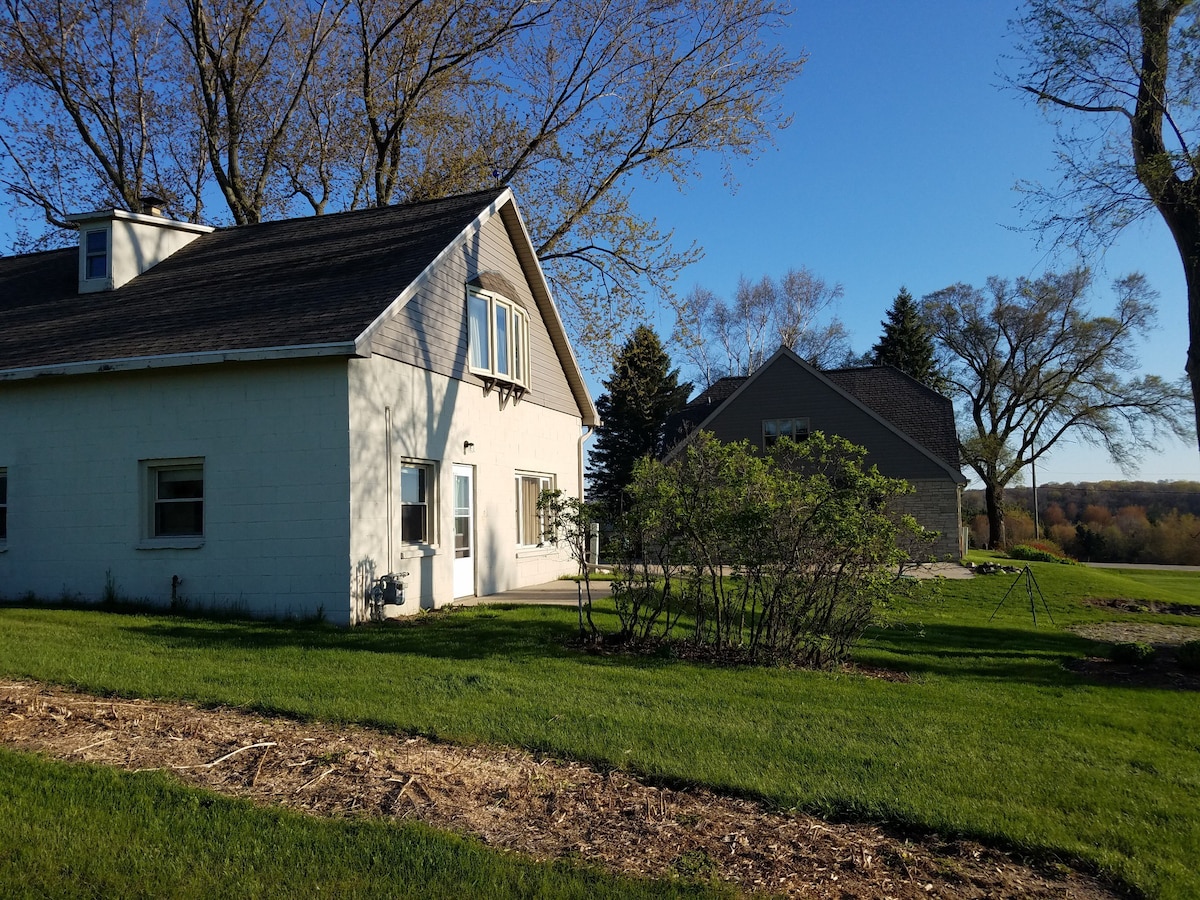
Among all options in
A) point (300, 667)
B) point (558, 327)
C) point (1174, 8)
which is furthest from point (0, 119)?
point (1174, 8)

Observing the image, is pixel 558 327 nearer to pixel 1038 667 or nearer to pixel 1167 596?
pixel 1038 667

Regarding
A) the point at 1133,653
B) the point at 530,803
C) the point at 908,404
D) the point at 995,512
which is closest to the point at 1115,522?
the point at 995,512

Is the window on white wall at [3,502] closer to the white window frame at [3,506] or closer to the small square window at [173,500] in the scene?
the white window frame at [3,506]

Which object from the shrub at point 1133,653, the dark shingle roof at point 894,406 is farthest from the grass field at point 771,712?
the dark shingle roof at point 894,406

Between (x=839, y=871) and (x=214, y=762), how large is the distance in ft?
12.1

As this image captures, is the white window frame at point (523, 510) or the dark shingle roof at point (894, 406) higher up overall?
the dark shingle roof at point (894, 406)

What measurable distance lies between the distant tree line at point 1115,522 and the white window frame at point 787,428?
1974 centimetres

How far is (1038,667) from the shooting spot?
1005 cm

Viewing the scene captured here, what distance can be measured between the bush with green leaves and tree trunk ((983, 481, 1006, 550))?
120 ft

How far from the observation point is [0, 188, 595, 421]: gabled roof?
11258mm

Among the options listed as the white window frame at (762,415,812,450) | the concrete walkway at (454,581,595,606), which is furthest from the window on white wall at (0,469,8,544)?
the white window frame at (762,415,812,450)

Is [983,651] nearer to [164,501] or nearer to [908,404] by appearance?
[164,501]

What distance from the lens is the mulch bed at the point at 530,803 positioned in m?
4.09

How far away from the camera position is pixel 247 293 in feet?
42.2
